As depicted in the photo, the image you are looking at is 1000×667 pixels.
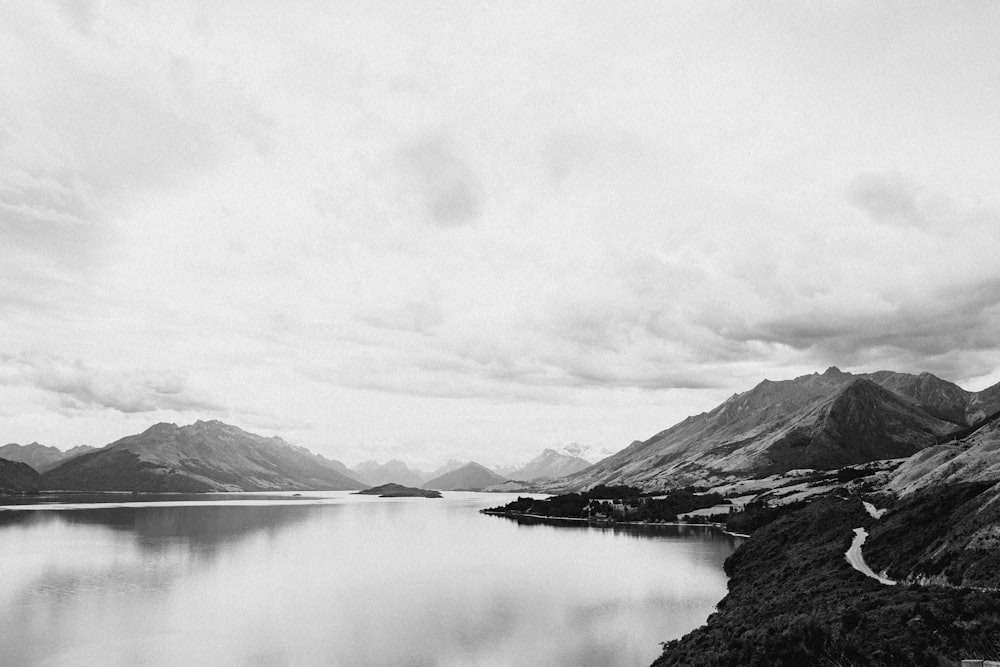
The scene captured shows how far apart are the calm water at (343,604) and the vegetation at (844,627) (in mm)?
10105

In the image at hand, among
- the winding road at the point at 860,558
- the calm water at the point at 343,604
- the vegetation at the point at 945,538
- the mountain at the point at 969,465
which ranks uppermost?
the mountain at the point at 969,465

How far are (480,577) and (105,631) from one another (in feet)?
212

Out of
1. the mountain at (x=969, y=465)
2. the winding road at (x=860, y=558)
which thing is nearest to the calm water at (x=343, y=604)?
the winding road at (x=860, y=558)

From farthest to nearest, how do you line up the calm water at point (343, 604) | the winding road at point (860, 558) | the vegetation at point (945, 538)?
1. the calm water at point (343, 604)
2. the winding road at point (860, 558)
3. the vegetation at point (945, 538)

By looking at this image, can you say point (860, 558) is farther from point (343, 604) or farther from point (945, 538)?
point (343, 604)

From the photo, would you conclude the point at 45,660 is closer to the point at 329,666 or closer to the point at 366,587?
the point at 329,666

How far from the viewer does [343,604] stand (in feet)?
306

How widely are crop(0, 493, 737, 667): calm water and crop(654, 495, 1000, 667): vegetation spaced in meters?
10.1

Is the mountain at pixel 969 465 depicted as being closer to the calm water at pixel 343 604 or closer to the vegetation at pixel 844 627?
the vegetation at pixel 844 627

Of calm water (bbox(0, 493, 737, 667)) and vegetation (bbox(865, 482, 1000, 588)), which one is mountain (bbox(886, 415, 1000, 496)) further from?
calm water (bbox(0, 493, 737, 667))

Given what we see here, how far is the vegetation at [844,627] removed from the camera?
38.1 meters

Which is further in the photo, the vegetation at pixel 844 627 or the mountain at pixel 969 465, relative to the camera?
the mountain at pixel 969 465

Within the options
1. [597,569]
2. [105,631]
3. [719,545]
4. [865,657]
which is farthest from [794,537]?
[105,631]

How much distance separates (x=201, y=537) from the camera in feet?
623
